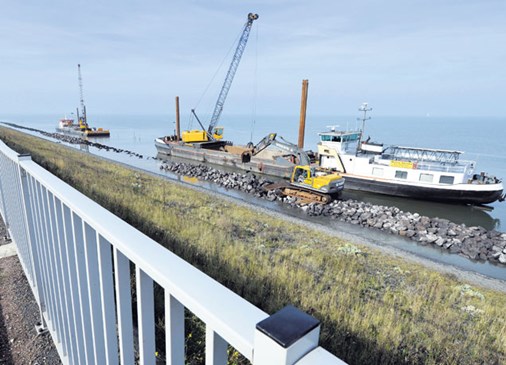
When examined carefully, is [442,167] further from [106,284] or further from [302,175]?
[106,284]

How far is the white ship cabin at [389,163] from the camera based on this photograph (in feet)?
74.6

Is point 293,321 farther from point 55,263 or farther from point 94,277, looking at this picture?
point 55,263

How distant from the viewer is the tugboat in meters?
21.9

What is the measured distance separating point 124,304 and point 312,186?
19605 mm

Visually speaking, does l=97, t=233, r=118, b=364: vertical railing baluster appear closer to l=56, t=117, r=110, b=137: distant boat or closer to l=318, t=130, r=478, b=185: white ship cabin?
l=318, t=130, r=478, b=185: white ship cabin

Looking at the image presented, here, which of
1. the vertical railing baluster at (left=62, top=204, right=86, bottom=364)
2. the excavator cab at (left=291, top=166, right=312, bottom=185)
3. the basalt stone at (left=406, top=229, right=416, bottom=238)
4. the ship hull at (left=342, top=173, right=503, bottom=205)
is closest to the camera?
the vertical railing baluster at (left=62, top=204, right=86, bottom=364)

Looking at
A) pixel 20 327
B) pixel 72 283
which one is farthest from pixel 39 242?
pixel 20 327

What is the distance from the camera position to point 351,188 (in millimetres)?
25750

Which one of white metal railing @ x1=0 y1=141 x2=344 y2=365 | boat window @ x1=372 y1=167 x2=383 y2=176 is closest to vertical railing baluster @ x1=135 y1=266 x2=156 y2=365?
white metal railing @ x1=0 y1=141 x2=344 y2=365

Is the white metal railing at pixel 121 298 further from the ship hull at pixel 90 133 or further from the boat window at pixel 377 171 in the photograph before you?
the ship hull at pixel 90 133

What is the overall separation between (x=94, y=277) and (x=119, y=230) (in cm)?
47

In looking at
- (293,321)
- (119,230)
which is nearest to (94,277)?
(119,230)

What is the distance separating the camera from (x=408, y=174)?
23359mm

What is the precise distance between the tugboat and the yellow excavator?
5.34 meters
